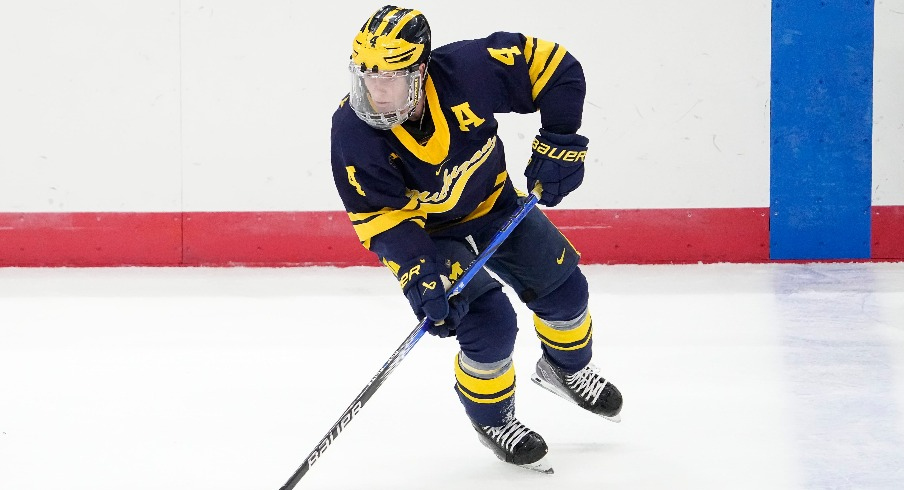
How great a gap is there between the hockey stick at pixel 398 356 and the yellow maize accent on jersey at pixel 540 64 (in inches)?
9.2

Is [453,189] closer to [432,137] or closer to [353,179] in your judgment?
[432,137]

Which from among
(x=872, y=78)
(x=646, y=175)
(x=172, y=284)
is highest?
(x=872, y=78)

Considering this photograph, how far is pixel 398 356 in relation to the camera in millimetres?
2305

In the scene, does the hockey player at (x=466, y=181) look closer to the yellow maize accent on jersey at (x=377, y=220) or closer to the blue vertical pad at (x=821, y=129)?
the yellow maize accent on jersey at (x=377, y=220)

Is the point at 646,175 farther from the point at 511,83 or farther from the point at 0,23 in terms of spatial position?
the point at 0,23

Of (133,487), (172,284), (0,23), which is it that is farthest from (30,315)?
(133,487)

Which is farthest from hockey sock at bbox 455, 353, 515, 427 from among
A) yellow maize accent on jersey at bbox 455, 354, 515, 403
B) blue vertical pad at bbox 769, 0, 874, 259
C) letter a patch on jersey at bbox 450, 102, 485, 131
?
blue vertical pad at bbox 769, 0, 874, 259

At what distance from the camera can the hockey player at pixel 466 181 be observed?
218 cm

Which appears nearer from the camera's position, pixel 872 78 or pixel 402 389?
pixel 402 389

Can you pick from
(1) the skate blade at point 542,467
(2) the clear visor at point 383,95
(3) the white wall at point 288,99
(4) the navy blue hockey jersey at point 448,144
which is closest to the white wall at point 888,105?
(3) the white wall at point 288,99

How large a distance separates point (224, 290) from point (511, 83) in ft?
7.92

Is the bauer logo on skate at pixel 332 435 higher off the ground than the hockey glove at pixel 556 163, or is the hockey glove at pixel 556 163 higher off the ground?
the hockey glove at pixel 556 163

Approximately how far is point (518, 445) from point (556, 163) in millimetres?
616

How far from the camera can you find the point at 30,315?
4051mm
